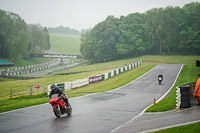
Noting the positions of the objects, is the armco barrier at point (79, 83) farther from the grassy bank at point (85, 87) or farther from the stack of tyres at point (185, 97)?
the stack of tyres at point (185, 97)

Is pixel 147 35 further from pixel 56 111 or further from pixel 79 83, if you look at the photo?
pixel 56 111

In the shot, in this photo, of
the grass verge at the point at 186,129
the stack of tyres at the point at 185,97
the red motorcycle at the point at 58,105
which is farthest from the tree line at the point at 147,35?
the grass verge at the point at 186,129

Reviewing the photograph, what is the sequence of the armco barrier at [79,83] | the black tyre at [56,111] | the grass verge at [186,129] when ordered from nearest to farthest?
the grass verge at [186,129], the black tyre at [56,111], the armco barrier at [79,83]

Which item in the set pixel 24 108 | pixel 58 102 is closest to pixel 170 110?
pixel 58 102

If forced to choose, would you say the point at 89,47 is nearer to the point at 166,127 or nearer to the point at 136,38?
the point at 136,38

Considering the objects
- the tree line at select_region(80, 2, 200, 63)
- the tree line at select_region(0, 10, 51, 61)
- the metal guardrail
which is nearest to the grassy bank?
the metal guardrail

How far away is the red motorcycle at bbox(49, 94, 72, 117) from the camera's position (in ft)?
37.3

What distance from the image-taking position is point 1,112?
1376cm

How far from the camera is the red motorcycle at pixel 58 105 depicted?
1136 cm

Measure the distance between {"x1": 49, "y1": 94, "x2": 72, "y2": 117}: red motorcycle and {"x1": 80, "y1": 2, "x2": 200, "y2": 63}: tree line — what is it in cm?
7536

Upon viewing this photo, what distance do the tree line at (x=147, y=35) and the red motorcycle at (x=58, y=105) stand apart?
247ft

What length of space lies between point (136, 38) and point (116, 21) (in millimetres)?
13245

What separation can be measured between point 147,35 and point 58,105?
82616 millimetres

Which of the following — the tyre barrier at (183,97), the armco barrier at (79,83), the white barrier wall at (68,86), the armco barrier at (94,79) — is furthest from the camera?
the armco barrier at (94,79)
